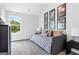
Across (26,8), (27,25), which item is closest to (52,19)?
(27,25)

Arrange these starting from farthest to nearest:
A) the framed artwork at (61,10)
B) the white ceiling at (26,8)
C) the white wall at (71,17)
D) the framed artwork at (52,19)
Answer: the framed artwork at (52,19)
the framed artwork at (61,10)
the white ceiling at (26,8)
the white wall at (71,17)

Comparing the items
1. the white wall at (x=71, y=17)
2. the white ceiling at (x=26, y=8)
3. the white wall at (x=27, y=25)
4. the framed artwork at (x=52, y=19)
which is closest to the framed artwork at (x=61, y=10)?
the white wall at (x=71, y=17)

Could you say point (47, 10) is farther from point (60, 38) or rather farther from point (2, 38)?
point (2, 38)

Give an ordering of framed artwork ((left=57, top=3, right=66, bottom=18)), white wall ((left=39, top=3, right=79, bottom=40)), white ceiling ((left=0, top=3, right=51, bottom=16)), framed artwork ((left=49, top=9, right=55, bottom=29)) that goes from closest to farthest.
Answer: white wall ((left=39, top=3, right=79, bottom=40)), white ceiling ((left=0, top=3, right=51, bottom=16)), framed artwork ((left=57, top=3, right=66, bottom=18)), framed artwork ((left=49, top=9, right=55, bottom=29))

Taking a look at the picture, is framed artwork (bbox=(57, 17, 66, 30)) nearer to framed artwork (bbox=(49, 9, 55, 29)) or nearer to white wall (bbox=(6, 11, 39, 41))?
framed artwork (bbox=(49, 9, 55, 29))

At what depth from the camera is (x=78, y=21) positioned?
9.84 ft

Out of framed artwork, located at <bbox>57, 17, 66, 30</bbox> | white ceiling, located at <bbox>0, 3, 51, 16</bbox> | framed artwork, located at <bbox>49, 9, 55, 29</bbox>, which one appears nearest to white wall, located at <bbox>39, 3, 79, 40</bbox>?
framed artwork, located at <bbox>57, 17, 66, 30</bbox>

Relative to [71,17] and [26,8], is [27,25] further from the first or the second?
[71,17]

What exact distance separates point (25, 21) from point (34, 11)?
68cm

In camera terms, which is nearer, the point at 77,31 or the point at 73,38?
the point at 77,31

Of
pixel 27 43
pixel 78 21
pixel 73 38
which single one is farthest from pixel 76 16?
pixel 27 43

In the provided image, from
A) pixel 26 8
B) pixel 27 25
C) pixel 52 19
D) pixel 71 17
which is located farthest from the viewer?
pixel 52 19

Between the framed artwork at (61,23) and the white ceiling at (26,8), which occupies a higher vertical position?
the white ceiling at (26,8)

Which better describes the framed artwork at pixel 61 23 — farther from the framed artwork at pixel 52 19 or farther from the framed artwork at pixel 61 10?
the framed artwork at pixel 52 19
